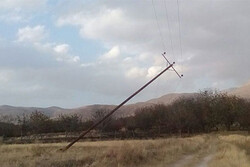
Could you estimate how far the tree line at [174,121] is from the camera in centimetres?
9019

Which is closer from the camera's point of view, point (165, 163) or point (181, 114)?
point (165, 163)

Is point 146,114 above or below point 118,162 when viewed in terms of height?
above

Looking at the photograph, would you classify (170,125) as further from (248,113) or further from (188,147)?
(188,147)

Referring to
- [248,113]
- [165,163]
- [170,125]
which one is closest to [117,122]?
[170,125]

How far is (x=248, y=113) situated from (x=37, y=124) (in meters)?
47.7

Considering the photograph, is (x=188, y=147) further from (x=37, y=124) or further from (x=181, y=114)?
(x=37, y=124)


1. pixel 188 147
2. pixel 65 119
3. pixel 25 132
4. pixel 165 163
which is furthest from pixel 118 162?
pixel 65 119

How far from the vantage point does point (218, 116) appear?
297 feet

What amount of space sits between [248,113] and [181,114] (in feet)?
48.3

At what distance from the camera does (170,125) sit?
309 ft

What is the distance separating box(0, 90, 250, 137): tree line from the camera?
90.2 meters

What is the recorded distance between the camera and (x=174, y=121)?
9462 centimetres

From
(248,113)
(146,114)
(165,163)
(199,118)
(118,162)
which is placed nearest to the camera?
(118,162)

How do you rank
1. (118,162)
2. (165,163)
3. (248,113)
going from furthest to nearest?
(248,113), (165,163), (118,162)
